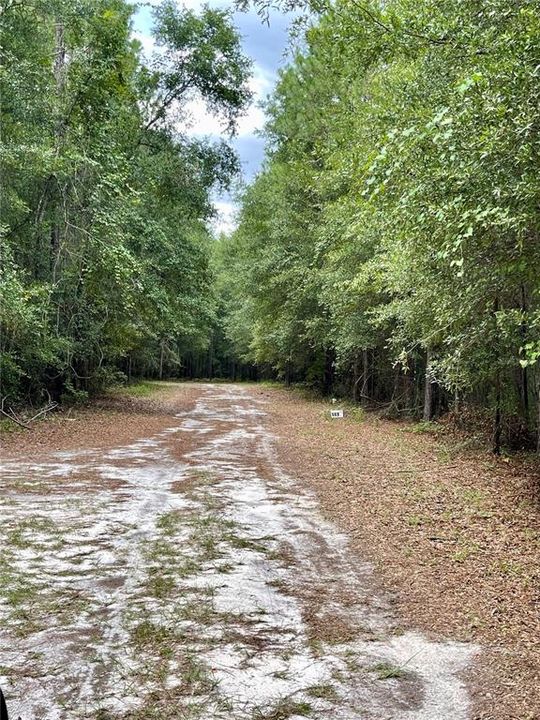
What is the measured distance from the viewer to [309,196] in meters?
22.1

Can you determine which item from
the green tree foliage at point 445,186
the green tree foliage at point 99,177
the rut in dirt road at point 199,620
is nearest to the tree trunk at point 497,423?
the green tree foliage at point 445,186

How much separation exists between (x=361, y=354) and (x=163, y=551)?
16790 millimetres

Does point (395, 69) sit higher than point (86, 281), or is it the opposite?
point (395, 69)

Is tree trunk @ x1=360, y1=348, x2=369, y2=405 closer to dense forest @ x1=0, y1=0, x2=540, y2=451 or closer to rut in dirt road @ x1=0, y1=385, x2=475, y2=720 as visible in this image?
dense forest @ x1=0, y1=0, x2=540, y2=451

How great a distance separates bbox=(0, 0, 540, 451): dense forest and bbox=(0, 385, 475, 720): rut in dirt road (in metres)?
2.53

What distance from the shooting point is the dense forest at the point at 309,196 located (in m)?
5.21

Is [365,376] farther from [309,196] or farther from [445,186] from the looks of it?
[445,186]

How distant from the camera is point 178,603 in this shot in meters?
3.85

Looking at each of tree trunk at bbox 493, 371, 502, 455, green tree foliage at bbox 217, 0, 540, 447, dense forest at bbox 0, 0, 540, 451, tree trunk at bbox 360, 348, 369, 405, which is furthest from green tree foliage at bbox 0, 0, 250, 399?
tree trunk at bbox 493, 371, 502, 455

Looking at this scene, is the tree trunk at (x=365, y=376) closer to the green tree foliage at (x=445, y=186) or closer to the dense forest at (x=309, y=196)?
the dense forest at (x=309, y=196)

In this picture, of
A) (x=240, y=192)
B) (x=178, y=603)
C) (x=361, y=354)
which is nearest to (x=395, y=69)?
(x=178, y=603)

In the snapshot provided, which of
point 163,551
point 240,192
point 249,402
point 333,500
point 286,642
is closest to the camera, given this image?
point 286,642

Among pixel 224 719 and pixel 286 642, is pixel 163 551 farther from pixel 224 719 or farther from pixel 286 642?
pixel 224 719

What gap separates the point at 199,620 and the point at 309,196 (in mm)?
20217
